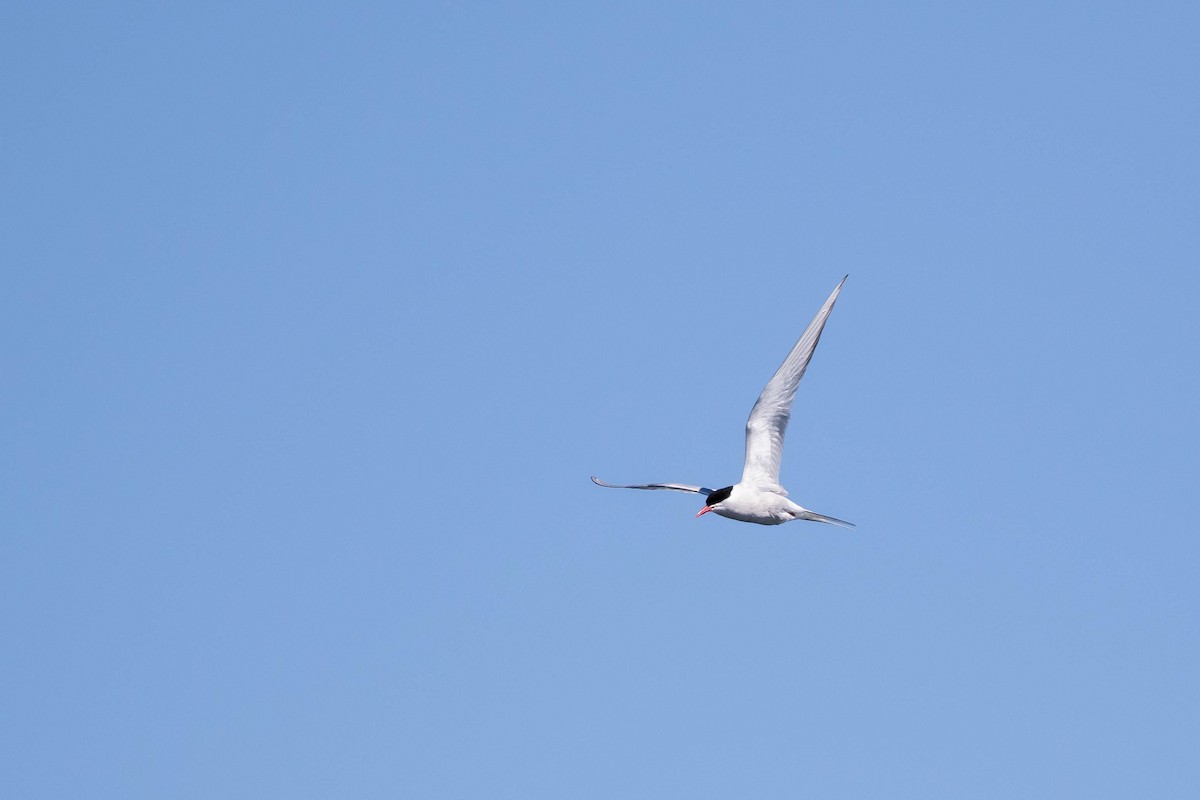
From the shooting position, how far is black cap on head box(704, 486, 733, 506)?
39094 mm

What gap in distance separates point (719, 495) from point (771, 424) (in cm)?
192

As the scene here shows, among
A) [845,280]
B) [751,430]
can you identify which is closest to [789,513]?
[751,430]

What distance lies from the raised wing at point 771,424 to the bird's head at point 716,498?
44 centimetres

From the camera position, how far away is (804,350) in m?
37.4

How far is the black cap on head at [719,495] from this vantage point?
39.1 m

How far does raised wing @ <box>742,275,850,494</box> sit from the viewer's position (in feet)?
124

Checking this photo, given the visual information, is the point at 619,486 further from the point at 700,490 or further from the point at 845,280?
the point at 845,280

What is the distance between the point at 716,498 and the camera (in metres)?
39.2

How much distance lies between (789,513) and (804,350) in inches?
146

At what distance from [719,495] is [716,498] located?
0.32 ft

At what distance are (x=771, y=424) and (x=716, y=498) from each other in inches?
79.4

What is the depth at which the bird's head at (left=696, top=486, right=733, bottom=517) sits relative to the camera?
128 feet

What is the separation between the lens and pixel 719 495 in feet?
128

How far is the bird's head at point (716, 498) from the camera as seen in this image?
39125 mm
